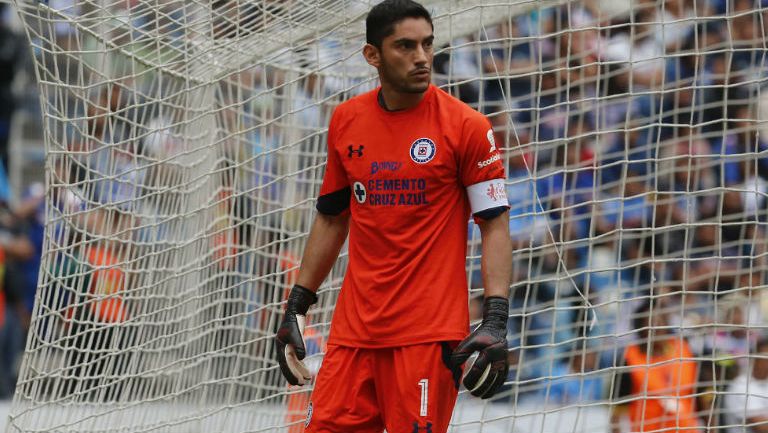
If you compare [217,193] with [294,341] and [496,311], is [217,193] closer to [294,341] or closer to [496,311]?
[294,341]

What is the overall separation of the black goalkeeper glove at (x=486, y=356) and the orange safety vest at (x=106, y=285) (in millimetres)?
2134

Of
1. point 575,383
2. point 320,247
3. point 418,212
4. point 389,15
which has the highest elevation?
point 389,15

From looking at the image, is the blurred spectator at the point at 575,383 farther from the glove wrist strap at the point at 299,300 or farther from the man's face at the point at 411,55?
the man's face at the point at 411,55

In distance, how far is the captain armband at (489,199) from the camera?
3.55 meters

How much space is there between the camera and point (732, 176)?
6.58m

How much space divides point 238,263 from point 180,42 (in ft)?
3.18

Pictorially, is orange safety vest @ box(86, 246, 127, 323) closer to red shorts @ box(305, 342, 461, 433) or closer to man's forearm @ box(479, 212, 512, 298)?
red shorts @ box(305, 342, 461, 433)

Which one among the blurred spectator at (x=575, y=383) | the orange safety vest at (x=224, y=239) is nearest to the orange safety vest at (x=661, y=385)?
the blurred spectator at (x=575, y=383)

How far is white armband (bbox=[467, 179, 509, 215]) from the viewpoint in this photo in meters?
3.55

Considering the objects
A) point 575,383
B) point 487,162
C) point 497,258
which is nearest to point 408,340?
point 497,258

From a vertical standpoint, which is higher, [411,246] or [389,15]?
[389,15]

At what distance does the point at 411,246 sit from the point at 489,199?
0.85 feet

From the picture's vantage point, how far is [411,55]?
354 centimetres

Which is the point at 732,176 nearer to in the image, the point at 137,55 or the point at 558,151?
the point at 558,151
